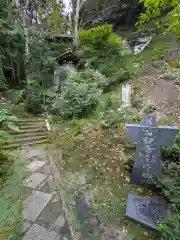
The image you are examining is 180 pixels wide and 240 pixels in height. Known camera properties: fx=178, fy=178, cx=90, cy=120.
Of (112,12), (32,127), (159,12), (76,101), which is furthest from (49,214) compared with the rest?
(112,12)

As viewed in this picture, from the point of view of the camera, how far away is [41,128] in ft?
21.2

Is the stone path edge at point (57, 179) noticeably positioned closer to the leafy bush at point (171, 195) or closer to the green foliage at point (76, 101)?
the leafy bush at point (171, 195)

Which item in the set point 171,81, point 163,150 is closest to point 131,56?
point 171,81

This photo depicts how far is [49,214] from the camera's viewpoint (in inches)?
115

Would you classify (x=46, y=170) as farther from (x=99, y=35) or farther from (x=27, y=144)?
(x=99, y=35)

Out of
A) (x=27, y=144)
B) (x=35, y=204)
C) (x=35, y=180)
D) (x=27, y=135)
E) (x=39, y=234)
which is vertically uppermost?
(x=27, y=135)

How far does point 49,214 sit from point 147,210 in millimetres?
1643

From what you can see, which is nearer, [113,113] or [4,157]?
[4,157]

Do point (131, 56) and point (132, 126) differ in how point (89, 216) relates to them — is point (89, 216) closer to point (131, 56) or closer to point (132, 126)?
point (132, 126)

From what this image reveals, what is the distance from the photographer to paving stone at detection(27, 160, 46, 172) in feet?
13.9

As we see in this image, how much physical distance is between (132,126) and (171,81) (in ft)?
20.2

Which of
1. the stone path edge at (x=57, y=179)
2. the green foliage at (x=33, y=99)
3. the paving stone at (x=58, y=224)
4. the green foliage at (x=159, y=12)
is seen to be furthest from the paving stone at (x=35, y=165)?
the green foliage at (x=33, y=99)

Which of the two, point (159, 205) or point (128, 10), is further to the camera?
point (128, 10)

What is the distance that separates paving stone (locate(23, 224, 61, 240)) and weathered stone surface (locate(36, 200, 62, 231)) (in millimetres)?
86
